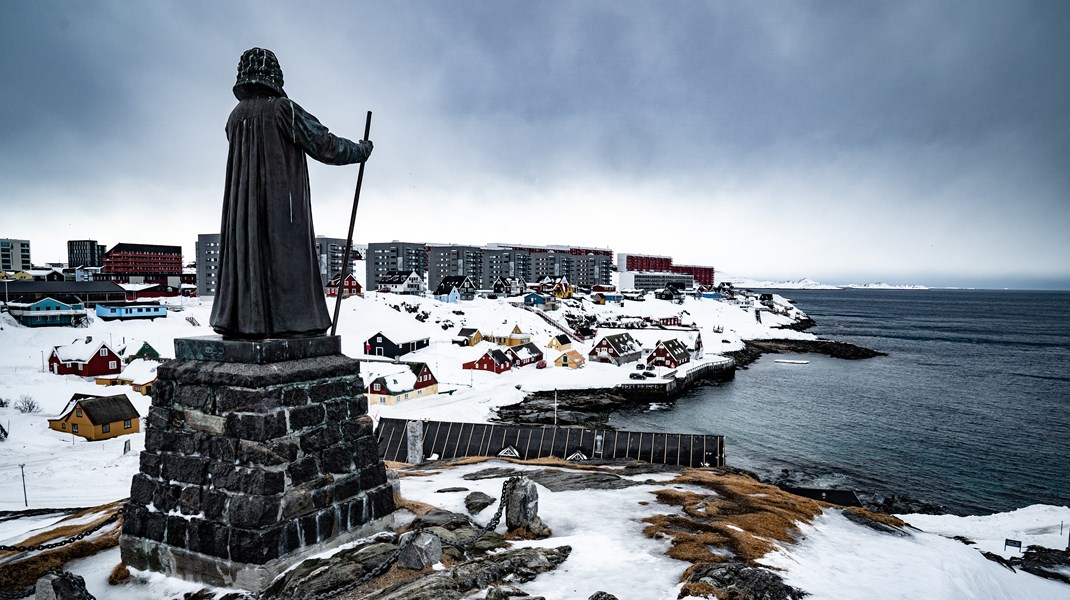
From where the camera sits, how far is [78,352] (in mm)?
49500

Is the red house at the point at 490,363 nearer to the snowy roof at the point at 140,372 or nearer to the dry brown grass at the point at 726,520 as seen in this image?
the snowy roof at the point at 140,372

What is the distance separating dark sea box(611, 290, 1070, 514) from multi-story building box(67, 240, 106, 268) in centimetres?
14070

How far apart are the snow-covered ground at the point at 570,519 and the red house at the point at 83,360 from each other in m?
1.27

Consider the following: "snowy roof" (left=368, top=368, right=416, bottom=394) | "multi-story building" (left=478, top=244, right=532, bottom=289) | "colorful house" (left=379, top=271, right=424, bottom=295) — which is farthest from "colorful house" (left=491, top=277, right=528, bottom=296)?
"snowy roof" (left=368, top=368, right=416, bottom=394)

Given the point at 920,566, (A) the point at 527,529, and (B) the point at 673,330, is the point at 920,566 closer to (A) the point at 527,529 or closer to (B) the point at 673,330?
(A) the point at 527,529

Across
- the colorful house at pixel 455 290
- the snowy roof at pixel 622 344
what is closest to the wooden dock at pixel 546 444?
the snowy roof at pixel 622 344

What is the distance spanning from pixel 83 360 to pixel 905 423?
239 feet

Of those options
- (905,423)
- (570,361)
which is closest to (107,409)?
(570,361)

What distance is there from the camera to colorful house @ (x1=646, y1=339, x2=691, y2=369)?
235 feet

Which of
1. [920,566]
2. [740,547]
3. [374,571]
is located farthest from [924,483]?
[374,571]

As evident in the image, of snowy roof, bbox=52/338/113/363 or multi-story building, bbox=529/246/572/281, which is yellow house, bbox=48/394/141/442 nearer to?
snowy roof, bbox=52/338/113/363

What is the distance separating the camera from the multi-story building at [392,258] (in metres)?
146

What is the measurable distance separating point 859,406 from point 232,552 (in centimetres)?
5958

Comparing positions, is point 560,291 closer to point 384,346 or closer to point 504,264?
point 504,264
